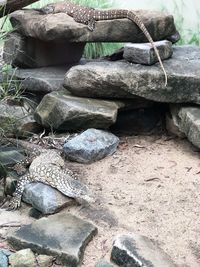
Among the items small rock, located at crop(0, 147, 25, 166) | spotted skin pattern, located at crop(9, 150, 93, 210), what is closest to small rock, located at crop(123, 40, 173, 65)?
spotted skin pattern, located at crop(9, 150, 93, 210)

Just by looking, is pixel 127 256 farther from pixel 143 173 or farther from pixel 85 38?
→ pixel 85 38

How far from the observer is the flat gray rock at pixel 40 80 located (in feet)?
16.6

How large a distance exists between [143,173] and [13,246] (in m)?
1.24

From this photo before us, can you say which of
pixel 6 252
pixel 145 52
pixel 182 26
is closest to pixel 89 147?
pixel 145 52

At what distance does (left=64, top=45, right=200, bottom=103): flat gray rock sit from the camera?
15.1 feet

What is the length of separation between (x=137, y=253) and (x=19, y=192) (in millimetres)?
1121

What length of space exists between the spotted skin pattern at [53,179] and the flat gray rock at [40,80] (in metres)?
0.98

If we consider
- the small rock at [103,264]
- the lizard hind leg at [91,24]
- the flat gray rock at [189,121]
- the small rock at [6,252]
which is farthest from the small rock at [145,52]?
the small rock at [6,252]

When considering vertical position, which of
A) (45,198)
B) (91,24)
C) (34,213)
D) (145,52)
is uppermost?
(91,24)

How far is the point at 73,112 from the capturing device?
15.0 feet

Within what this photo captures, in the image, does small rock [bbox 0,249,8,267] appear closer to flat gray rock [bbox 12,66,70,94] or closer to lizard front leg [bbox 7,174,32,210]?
lizard front leg [bbox 7,174,32,210]

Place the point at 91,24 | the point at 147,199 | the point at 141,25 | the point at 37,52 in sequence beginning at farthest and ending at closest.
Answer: the point at 37,52
the point at 91,24
the point at 141,25
the point at 147,199

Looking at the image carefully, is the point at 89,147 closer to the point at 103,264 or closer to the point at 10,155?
the point at 10,155

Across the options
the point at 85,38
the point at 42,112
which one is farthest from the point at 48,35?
the point at 42,112
